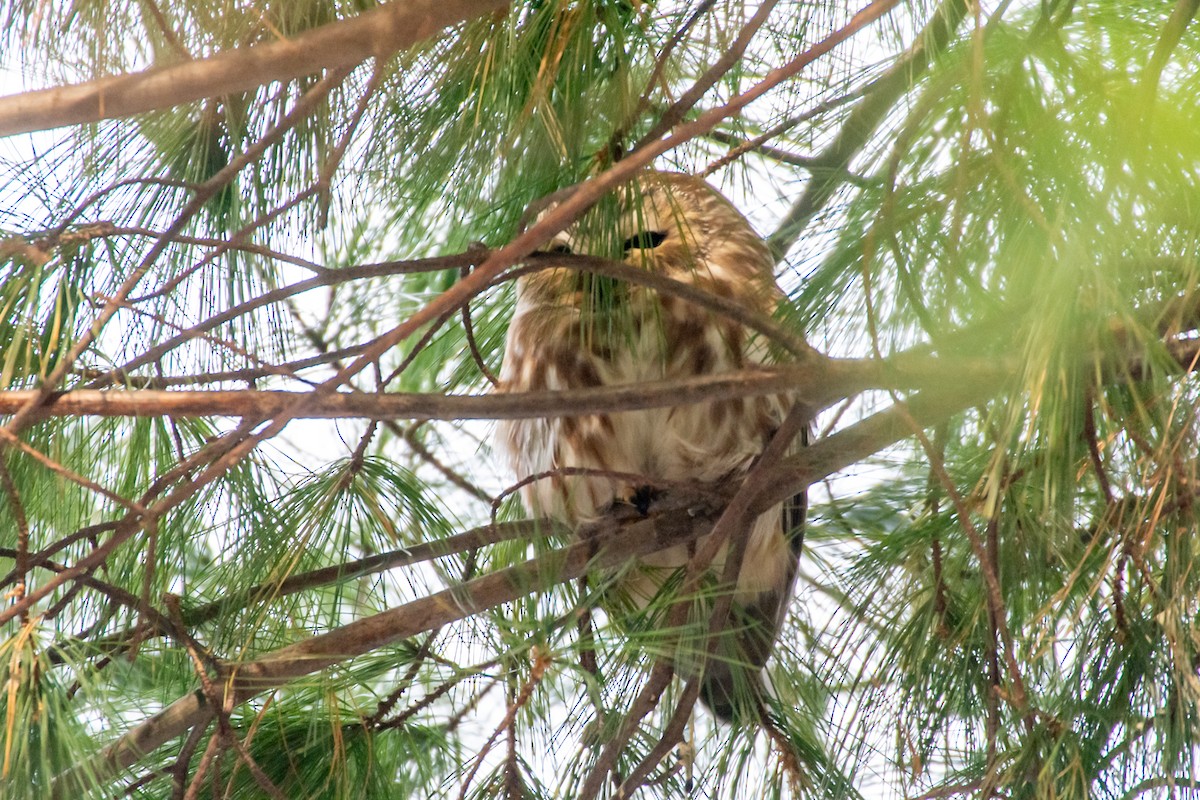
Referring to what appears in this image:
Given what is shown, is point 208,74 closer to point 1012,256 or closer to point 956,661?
point 1012,256

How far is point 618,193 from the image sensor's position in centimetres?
185

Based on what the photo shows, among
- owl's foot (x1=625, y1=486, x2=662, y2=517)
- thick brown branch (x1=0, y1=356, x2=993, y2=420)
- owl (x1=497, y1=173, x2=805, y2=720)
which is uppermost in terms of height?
owl (x1=497, y1=173, x2=805, y2=720)

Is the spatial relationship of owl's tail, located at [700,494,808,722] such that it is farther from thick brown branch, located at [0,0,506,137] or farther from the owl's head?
thick brown branch, located at [0,0,506,137]

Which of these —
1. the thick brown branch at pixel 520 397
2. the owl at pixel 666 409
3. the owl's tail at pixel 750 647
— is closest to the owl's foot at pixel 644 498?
the owl at pixel 666 409

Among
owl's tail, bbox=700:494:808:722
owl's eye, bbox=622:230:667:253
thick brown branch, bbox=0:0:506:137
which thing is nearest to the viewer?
thick brown branch, bbox=0:0:506:137

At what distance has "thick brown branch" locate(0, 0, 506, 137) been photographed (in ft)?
4.21

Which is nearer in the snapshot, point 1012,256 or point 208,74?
point 208,74

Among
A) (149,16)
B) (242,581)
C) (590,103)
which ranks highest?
(590,103)

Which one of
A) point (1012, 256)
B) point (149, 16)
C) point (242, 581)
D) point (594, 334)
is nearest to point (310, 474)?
point (242, 581)

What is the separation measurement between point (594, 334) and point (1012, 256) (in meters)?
0.93

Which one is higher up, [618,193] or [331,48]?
[618,193]

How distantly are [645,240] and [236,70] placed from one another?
90 cm

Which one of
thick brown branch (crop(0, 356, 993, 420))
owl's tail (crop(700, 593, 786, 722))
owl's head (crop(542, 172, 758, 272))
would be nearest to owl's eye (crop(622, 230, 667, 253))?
owl's head (crop(542, 172, 758, 272))

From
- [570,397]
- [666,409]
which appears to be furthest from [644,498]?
[570,397]
